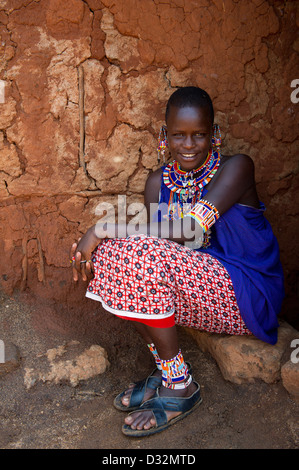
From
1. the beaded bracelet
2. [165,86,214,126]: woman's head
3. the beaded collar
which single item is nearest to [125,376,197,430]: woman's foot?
the beaded bracelet

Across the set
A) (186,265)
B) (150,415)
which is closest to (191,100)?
(186,265)

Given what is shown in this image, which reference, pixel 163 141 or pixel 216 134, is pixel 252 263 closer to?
pixel 216 134

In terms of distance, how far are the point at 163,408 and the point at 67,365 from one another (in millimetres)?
622

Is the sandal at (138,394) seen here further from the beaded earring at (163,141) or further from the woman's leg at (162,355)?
the beaded earring at (163,141)

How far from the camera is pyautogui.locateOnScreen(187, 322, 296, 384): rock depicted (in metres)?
2.27

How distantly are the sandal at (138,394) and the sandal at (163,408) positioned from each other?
2.2 inches

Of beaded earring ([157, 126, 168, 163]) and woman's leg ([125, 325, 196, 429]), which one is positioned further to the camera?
beaded earring ([157, 126, 168, 163])

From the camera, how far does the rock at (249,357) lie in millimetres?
2270

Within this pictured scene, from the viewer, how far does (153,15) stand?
8.66 feet

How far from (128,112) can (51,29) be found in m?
0.61

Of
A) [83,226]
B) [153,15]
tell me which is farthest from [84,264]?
[153,15]

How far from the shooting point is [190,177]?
8.26ft

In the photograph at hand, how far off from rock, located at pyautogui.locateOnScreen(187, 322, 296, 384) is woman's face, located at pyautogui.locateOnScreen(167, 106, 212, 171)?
3.05 feet

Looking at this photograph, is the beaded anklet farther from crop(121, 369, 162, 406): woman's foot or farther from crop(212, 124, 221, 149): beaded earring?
crop(212, 124, 221, 149): beaded earring
